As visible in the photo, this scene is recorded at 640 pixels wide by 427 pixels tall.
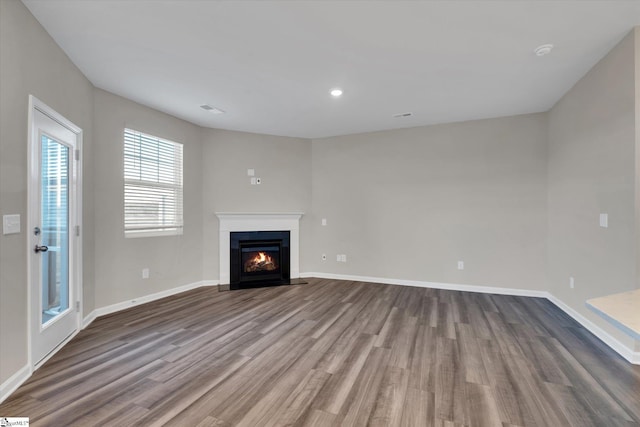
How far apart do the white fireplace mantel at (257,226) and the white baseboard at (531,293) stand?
51 cm

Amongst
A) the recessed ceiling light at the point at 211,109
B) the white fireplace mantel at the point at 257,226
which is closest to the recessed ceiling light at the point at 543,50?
the recessed ceiling light at the point at 211,109

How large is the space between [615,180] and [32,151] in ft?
15.9

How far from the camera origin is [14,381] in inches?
76.8

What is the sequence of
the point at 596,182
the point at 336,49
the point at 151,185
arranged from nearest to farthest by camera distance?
1. the point at 336,49
2. the point at 596,182
3. the point at 151,185

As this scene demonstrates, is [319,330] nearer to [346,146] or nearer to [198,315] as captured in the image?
[198,315]

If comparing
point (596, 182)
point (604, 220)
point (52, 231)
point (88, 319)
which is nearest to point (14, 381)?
point (52, 231)

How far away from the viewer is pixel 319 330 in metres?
3.01

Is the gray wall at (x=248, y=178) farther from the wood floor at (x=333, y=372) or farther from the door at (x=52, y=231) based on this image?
the door at (x=52, y=231)

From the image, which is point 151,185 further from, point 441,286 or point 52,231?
point 441,286

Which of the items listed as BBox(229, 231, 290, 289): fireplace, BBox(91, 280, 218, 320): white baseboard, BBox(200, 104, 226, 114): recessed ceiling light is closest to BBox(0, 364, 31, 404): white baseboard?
BBox(91, 280, 218, 320): white baseboard

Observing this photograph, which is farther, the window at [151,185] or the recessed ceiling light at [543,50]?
the window at [151,185]

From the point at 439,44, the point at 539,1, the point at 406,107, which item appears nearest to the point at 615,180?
the point at 539,1

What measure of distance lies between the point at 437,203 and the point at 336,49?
3.12m

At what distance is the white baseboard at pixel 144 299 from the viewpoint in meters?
3.41
